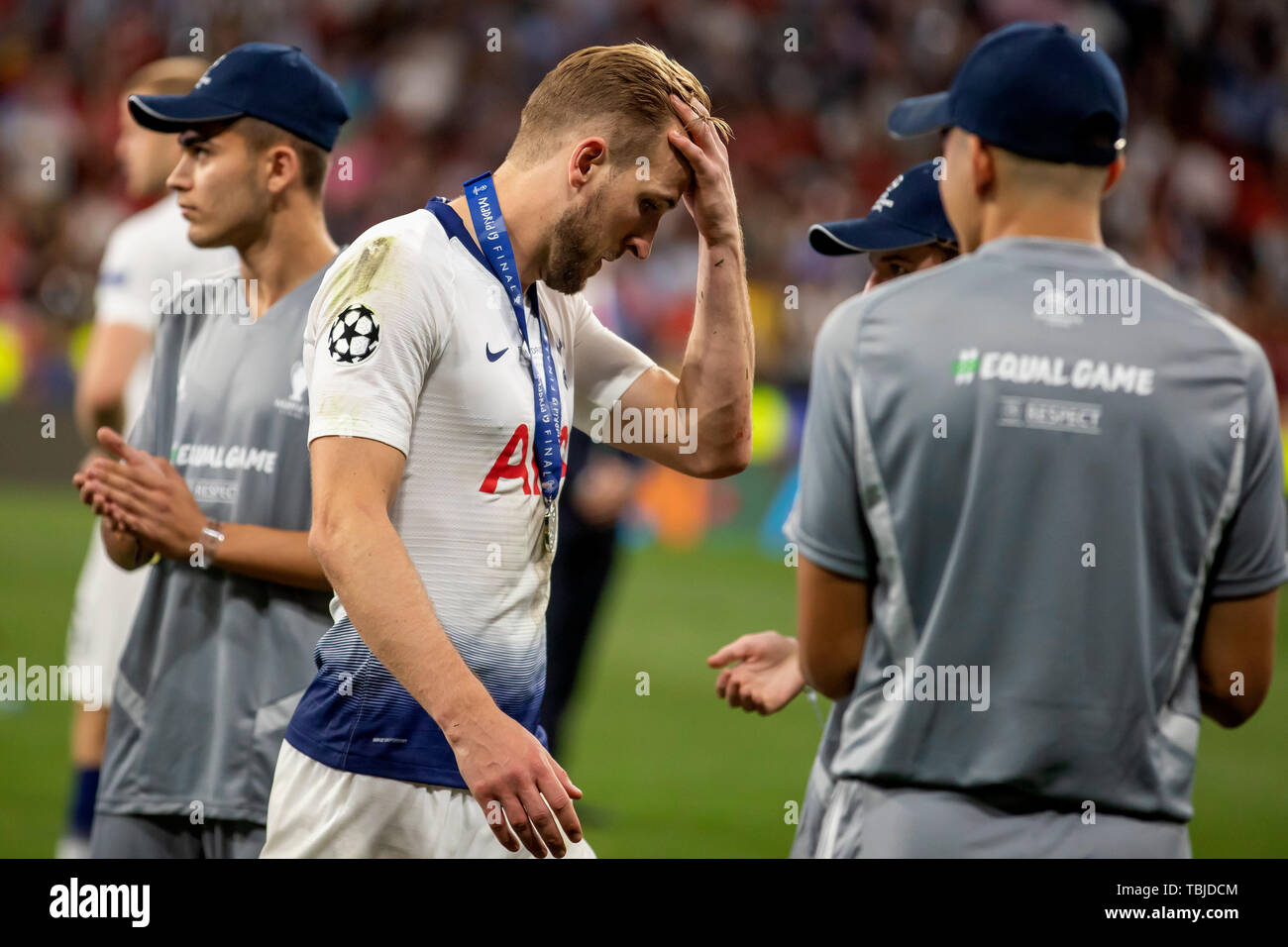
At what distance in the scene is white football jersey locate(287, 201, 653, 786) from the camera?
102 inches

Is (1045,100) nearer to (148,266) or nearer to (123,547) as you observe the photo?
(123,547)

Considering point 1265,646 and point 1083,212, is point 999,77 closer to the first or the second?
point 1083,212

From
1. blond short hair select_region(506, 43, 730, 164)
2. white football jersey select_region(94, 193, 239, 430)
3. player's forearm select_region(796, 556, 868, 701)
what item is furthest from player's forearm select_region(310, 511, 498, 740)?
white football jersey select_region(94, 193, 239, 430)

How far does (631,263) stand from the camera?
16.4 m

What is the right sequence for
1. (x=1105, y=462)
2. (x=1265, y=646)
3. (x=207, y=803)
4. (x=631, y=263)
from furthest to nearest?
1. (x=631, y=263)
2. (x=207, y=803)
3. (x=1265, y=646)
4. (x=1105, y=462)

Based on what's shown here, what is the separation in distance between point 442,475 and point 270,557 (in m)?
0.71

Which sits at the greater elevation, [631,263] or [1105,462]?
[631,263]

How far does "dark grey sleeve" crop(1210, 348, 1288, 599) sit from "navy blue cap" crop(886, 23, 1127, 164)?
44 cm

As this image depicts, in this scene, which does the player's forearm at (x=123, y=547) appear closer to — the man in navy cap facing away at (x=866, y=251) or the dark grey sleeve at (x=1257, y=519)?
the man in navy cap facing away at (x=866, y=251)

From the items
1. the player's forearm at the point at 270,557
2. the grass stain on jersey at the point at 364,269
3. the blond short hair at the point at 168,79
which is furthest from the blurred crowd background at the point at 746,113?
the grass stain on jersey at the point at 364,269

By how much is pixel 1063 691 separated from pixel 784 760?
5.22 metres

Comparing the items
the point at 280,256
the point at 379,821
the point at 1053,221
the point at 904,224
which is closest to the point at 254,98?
the point at 280,256
